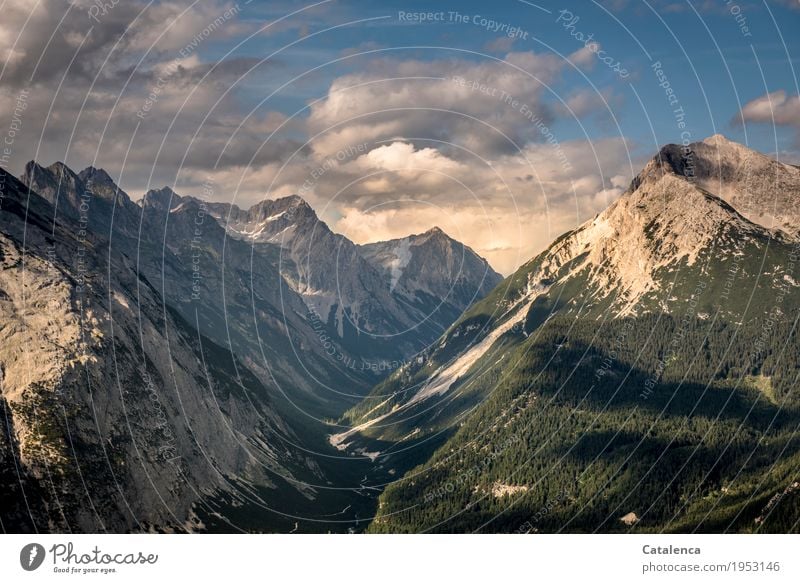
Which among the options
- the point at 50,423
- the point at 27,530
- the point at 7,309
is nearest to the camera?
the point at 27,530

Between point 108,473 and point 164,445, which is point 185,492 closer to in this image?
point 164,445

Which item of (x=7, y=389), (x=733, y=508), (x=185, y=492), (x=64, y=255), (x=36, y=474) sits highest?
(x=64, y=255)

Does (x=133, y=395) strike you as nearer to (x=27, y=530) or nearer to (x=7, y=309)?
(x=7, y=309)
